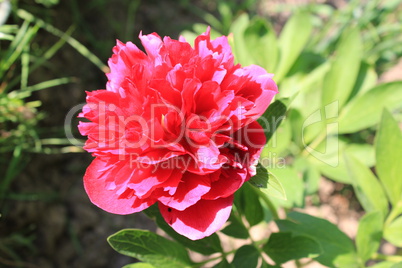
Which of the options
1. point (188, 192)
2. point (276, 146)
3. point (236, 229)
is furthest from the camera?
point (276, 146)

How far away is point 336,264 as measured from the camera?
83 centimetres

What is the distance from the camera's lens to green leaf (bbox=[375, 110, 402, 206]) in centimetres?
86

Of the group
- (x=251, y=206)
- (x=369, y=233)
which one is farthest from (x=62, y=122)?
(x=369, y=233)

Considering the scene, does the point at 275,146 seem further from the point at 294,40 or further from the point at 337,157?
the point at 294,40

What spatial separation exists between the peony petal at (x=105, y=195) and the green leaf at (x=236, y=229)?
272 mm

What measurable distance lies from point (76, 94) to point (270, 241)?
101 centimetres

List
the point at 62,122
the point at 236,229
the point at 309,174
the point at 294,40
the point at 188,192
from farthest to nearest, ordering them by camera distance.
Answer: the point at 62,122
the point at 294,40
the point at 309,174
the point at 236,229
the point at 188,192

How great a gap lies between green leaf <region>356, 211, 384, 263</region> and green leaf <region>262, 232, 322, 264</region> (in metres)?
0.15

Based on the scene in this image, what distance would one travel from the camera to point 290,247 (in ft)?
2.51

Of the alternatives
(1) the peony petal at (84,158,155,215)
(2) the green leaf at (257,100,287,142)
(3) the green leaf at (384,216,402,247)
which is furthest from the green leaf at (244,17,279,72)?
(1) the peony petal at (84,158,155,215)

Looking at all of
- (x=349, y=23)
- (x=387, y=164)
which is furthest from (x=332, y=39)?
(x=387, y=164)

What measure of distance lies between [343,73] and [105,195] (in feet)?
2.52

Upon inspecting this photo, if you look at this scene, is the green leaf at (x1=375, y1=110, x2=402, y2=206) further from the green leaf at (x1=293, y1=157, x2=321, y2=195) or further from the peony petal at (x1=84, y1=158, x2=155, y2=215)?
the peony petal at (x1=84, y1=158, x2=155, y2=215)

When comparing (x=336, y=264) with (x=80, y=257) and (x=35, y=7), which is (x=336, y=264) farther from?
(x=35, y=7)
